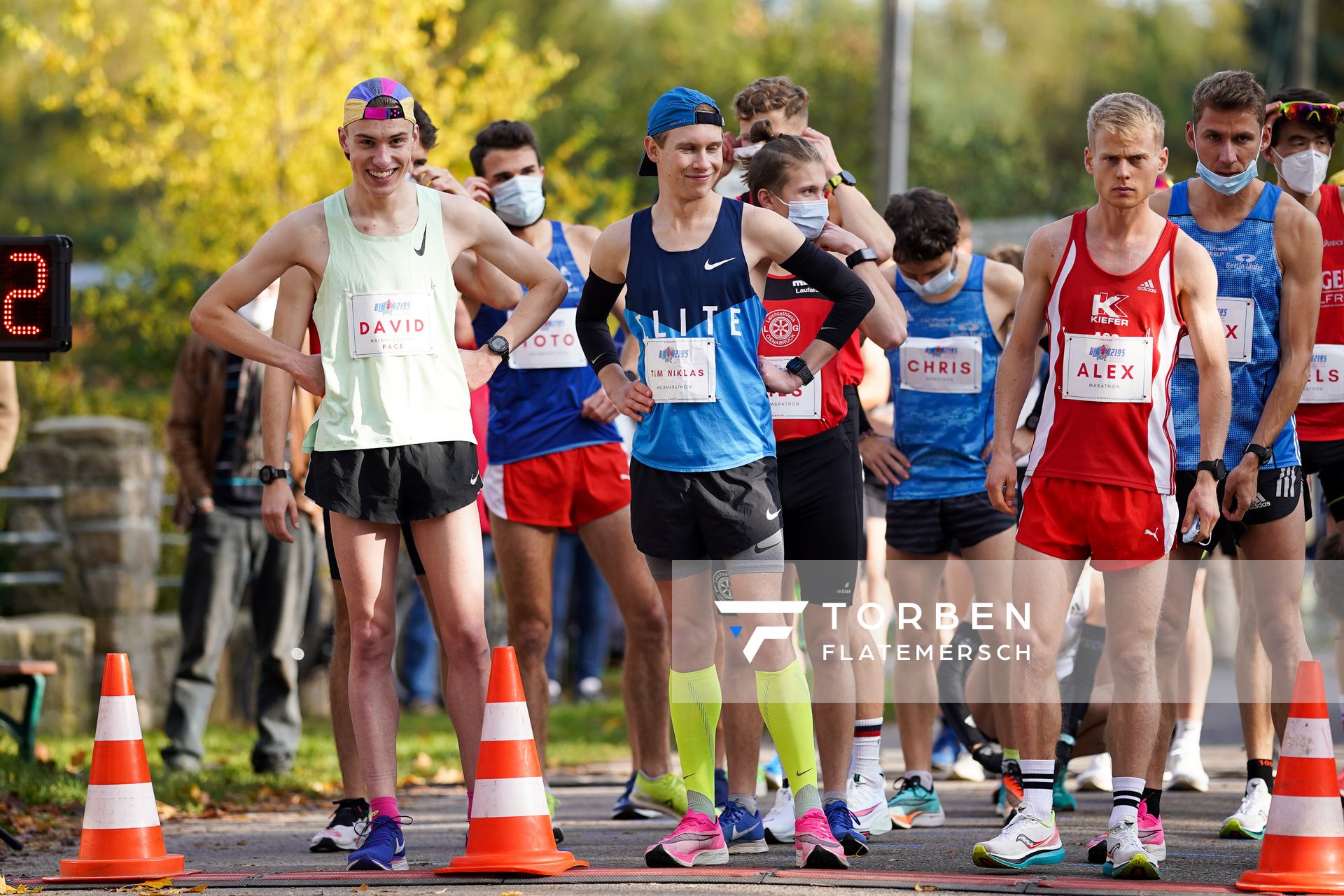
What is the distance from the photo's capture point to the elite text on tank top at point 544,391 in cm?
736

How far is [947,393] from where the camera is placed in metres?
7.46

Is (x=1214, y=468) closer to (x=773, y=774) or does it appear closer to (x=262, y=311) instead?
(x=773, y=774)

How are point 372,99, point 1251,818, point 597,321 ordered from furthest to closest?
point 1251,818
point 597,321
point 372,99

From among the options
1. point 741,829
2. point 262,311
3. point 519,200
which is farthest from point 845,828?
point 262,311

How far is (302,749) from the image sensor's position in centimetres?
1030

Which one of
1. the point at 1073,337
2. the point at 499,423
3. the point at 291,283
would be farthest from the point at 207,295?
the point at 1073,337

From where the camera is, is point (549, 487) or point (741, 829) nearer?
point (741, 829)

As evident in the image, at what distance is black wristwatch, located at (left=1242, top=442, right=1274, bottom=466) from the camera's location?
6.16 metres

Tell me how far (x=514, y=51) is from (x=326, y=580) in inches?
374

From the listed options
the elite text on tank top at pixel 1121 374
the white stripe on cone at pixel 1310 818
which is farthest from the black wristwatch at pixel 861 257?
the white stripe on cone at pixel 1310 818

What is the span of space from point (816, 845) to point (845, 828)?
47cm

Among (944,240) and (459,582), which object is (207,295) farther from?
(944,240)

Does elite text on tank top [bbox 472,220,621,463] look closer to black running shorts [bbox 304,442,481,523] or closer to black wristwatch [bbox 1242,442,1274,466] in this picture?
black running shorts [bbox 304,442,481,523]

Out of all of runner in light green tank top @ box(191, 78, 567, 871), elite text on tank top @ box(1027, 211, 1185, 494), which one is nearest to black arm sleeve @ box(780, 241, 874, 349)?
elite text on tank top @ box(1027, 211, 1185, 494)
